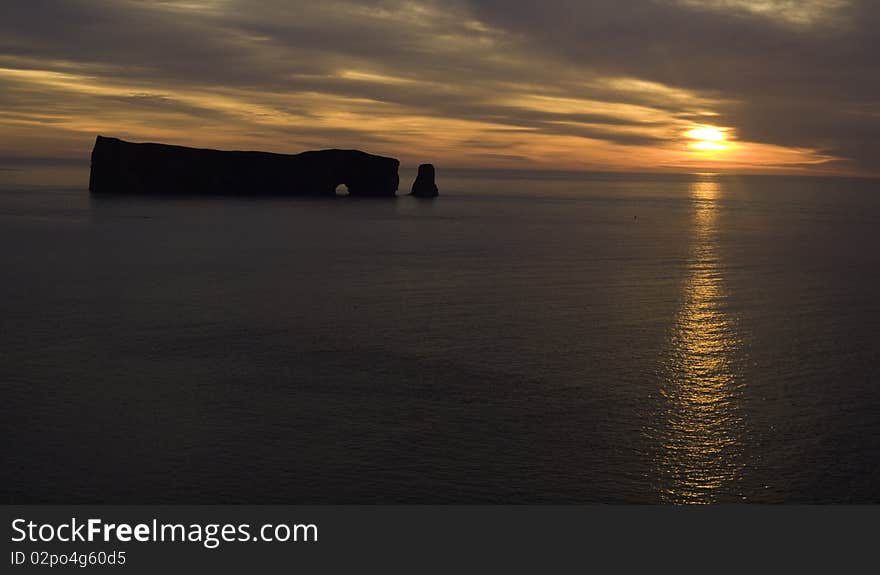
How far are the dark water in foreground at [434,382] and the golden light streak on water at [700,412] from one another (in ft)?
0.22

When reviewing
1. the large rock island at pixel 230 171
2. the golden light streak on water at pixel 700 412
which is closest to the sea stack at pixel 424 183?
the large rock island at pixel 230 171

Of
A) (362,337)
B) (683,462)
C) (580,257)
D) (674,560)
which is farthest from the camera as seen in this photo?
(580,257)

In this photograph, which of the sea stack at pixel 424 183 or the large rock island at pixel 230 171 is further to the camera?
the sea stack at pixel 424 183

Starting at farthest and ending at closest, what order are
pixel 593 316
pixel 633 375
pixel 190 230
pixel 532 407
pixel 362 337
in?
pixel 190 230 < pixel 593 316 < pixel 362 337 < pixel 633 375 < pixel 532 407

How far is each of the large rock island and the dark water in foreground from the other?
75.3 metres

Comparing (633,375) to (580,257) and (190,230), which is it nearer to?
(580,257)

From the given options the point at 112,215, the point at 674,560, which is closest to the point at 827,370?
the point at 674,560

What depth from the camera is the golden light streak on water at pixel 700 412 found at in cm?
1452

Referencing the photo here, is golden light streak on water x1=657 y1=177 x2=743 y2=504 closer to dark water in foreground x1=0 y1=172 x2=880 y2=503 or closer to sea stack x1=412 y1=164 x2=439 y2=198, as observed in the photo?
dark water in foreground x1=0 y1=172 x2=880 y2=503

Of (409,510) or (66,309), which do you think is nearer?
(409,510)

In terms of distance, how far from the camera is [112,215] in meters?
79.8

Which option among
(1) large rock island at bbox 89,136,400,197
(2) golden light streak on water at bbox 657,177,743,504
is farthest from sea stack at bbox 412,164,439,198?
(2) golden light streak on water at bbox 657,177,743,504

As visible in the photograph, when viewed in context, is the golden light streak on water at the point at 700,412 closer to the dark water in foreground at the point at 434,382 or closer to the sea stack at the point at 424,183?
the dark water in foreground at the point at 434,382

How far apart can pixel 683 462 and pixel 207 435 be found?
28.4 feet
